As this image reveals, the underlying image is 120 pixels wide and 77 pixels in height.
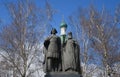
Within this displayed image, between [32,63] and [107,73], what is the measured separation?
5.50m

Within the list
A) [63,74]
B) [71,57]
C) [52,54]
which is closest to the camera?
[63,74]

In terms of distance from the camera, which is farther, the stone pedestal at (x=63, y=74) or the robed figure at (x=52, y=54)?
the robed figure at (x=52, y=54)

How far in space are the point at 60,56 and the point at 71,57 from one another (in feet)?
1.29

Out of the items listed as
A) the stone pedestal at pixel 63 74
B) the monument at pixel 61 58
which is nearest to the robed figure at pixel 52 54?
the monument at pixel 61 58

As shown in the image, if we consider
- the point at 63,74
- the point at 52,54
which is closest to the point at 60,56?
the point at 52,54

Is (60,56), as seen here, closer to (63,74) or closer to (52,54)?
(52,54)

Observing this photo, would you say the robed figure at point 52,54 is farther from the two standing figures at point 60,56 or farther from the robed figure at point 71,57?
the robed figure at point 71,57

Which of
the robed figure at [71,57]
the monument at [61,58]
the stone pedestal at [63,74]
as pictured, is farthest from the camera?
the robed figure at [71,57]

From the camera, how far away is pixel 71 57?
7.89m

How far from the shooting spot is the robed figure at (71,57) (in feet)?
25.3

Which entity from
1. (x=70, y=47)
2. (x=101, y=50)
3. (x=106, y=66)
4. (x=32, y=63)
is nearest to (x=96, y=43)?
(x=101, y=50)

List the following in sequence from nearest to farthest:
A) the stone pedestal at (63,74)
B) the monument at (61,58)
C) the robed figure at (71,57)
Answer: the stone pedestal at (63,74) → the monument at (61,58) → the robed figure at (71,57)

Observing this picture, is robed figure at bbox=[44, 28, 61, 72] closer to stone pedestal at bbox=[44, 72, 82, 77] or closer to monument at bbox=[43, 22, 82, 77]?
monument at bbox=[43, 22, 82, 77]

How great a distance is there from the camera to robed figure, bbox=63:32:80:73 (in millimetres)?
7723
